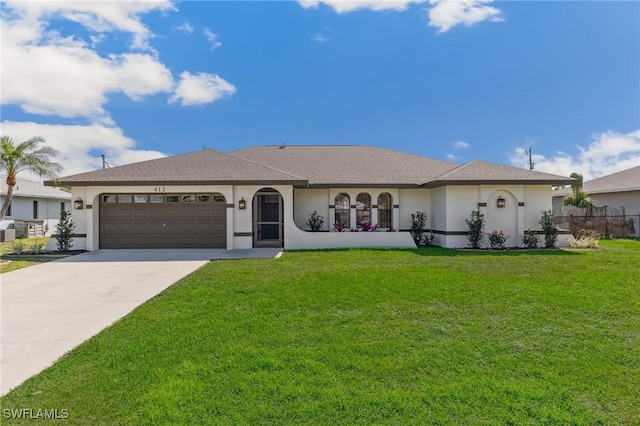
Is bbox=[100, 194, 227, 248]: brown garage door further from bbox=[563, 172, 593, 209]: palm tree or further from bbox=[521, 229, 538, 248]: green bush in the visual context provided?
bbox=[563, 172, 593, 209]: palm tree

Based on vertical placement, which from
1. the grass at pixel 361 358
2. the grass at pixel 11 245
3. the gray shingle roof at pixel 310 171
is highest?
the gray shingle roof at pixel 310 171

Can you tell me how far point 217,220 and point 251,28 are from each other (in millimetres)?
7411

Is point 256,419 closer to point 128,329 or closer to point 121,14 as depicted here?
point 128,329

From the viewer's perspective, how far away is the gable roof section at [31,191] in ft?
73.3

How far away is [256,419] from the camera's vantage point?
9.50ft

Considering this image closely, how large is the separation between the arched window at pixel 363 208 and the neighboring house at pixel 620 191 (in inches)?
624

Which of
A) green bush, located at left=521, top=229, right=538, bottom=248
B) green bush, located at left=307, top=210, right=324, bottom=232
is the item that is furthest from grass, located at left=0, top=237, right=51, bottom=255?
green bush, located at left=521, top=229, right=538, bottom=248

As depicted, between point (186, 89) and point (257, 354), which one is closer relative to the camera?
point (257, 354)

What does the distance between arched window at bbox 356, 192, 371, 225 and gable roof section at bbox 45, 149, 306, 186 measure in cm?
367

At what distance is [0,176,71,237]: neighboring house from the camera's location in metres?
20.6

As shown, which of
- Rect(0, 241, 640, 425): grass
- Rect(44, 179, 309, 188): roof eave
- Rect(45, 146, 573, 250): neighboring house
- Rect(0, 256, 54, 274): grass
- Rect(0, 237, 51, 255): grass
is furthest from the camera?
Rect(0, 237, 51, 255): grass

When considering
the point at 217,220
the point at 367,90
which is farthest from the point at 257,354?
the point at 367,90

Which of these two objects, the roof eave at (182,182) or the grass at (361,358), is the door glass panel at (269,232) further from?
the grass at (361,358)

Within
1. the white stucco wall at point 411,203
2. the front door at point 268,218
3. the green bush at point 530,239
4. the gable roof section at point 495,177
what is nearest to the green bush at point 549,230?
the green bush at point 530,239
